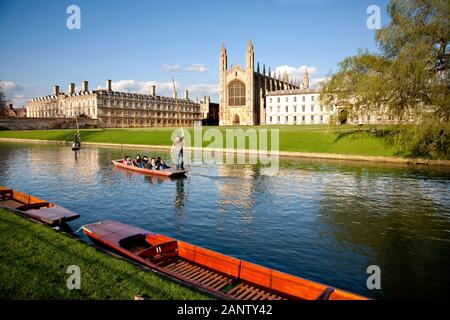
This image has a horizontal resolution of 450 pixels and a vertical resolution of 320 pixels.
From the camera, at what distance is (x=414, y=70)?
32.1 metres

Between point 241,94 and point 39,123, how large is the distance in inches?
2439

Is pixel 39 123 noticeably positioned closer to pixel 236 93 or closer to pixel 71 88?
pixel 71 88

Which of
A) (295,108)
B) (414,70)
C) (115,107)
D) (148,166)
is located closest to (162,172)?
(148,166)

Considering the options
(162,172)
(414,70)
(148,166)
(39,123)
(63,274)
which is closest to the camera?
(63,274)

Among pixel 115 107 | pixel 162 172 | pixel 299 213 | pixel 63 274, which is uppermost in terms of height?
pixel 115 107

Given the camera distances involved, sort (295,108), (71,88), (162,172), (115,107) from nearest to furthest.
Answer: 1. (162,172)
2. (295,108)
3. (115,107)
4. (71,88)

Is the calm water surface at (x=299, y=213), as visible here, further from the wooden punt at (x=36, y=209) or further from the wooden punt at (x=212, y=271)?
the wooden punt at (x=212, y=271)

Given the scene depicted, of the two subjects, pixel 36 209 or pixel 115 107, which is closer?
pixel 36 209

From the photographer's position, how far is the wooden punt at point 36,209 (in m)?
13.9

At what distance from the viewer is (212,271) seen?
31.9ft

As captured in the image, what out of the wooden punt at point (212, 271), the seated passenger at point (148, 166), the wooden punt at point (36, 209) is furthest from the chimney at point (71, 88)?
the wooden punt at point (212, 271)

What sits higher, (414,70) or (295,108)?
(295,108)

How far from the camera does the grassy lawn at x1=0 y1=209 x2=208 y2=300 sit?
7.82 m

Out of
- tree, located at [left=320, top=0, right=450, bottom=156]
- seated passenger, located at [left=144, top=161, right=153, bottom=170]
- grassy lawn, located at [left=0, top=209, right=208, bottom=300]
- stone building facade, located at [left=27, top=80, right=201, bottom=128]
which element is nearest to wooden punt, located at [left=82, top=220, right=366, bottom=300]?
grassy lawn, located at [left=0, top=209, right=208, bottom=300]
